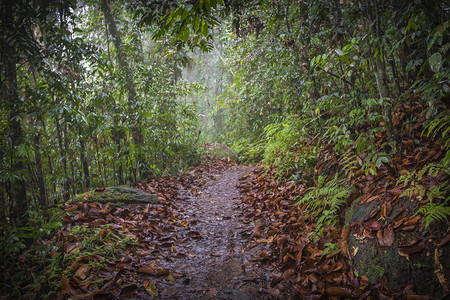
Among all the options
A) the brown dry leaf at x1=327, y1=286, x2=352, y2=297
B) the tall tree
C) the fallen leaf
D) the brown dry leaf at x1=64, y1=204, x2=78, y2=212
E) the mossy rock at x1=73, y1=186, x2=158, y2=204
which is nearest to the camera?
the brown dry leaf at x1=327, y1=286, x2=352, y2=297

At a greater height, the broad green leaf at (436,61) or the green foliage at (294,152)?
the broad green leaf at (436,61)

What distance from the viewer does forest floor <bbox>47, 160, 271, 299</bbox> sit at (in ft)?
7.80

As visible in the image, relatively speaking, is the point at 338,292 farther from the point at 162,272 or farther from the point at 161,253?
the point at 161,253

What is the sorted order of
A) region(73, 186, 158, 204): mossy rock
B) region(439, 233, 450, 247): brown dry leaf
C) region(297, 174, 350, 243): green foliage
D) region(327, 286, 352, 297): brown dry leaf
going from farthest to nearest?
1. region(73, 186, 158, 204): mossy rock
2. region(297, 174, 350, 243): green foliage
3. region(327, 286, 352, 297): brown dry leaf
4. region(439, 233, 450, 247): brown dry leaf

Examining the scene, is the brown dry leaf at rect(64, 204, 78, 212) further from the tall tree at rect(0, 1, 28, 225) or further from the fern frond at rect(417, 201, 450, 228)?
the fern frond at rect(417, 201, 450, 228)

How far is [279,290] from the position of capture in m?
2.37

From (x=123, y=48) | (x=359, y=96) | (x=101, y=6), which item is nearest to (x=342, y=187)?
(x=359, y=96)

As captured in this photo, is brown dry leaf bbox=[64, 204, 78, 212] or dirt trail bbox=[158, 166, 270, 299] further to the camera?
brown dry leaf bbox=[64, 204, 78, 212]

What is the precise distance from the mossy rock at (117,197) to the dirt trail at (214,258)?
2.10 feet

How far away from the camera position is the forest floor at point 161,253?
7.80 feet

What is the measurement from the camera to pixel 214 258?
307 cm

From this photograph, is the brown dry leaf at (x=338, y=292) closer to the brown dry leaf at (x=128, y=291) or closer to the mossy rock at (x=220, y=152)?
the brown dry leaf at (x=128, y=291)

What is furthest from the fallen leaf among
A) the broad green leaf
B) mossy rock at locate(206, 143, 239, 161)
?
mossy rock at locate(206, 143, 239, 161)

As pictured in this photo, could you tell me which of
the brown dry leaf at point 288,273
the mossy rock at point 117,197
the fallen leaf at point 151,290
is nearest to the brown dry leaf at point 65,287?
the fallen leaf at point 151,290
